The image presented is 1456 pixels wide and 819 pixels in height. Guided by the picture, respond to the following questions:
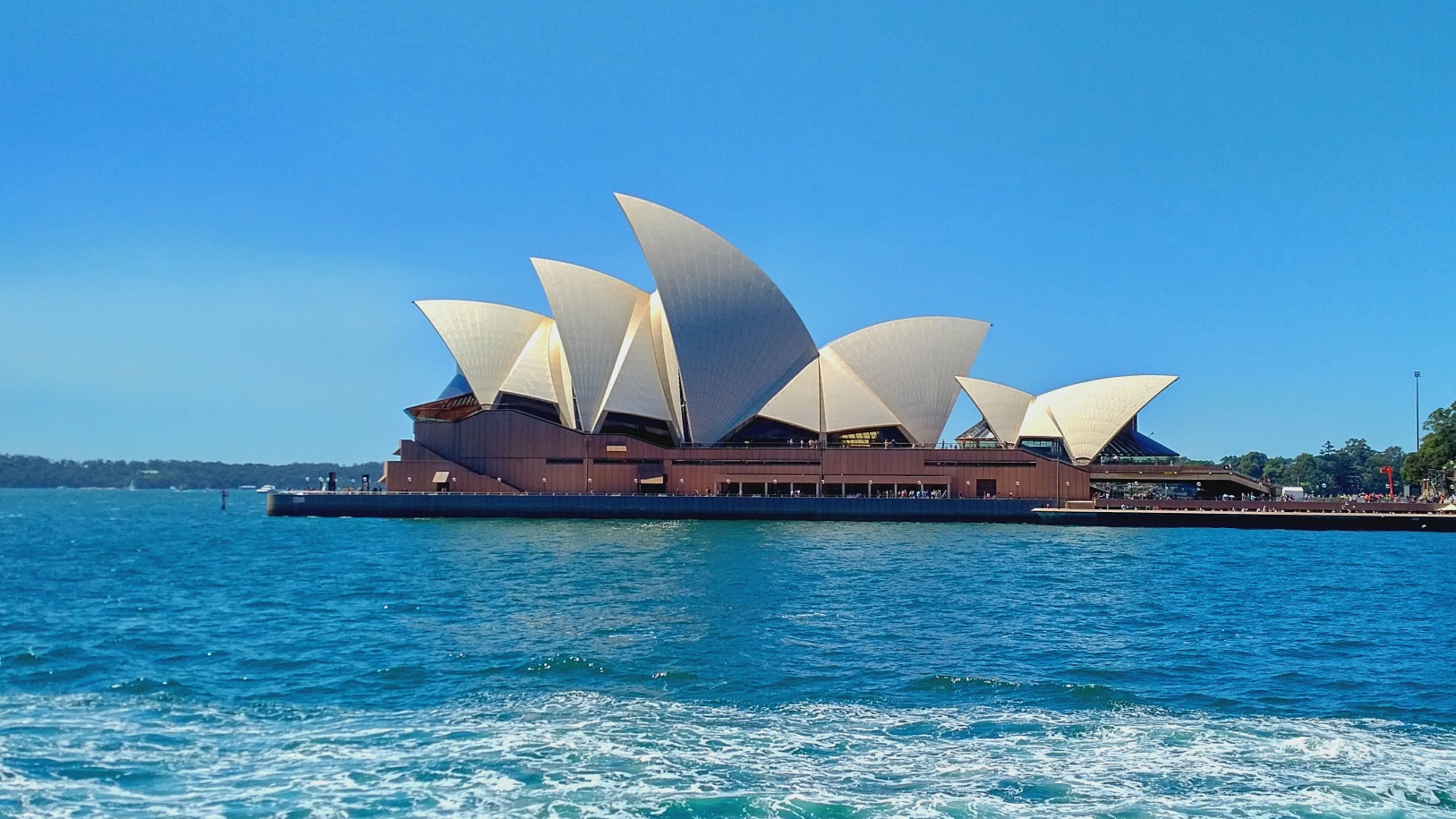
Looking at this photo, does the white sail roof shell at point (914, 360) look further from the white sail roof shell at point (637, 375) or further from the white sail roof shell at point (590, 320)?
the white sail roof shell at point (590, 320)

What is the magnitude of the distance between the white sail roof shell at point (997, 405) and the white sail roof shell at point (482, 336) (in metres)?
22.5

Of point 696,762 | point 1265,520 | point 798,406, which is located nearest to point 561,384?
point 798,406

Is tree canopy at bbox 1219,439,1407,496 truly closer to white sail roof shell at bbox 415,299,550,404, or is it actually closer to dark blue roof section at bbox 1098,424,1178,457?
dark blue roof section at bbox 1098,424,1178,457

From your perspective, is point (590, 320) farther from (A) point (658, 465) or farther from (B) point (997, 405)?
(B) point (997, 405)

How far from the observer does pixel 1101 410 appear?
54469 millimetres

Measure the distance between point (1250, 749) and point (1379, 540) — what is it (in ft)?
118

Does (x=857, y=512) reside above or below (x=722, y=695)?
above

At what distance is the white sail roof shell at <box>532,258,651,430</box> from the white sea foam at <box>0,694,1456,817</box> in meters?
38.2

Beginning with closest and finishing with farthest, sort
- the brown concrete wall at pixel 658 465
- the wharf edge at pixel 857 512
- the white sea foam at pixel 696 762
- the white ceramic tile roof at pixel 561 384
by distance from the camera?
the white sea foam at pixel 696 762 → the wharf edge at pixel 857 512 → the brown concrete wall at pixel 658 465 → the white ceramic tile roof at pixel 561 384

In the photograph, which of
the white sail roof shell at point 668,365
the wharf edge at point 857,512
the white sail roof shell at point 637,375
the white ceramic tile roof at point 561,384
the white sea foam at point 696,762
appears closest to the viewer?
the white sea foam at point 696,762

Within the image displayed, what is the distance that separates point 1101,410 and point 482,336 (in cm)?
3100

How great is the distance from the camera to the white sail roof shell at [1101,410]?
5419 centimetres

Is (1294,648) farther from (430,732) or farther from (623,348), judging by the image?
(623,348)

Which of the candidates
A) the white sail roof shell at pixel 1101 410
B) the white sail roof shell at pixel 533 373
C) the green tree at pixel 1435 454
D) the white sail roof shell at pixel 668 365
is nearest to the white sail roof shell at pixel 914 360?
the white sail roof shell at pixel 1101 410
